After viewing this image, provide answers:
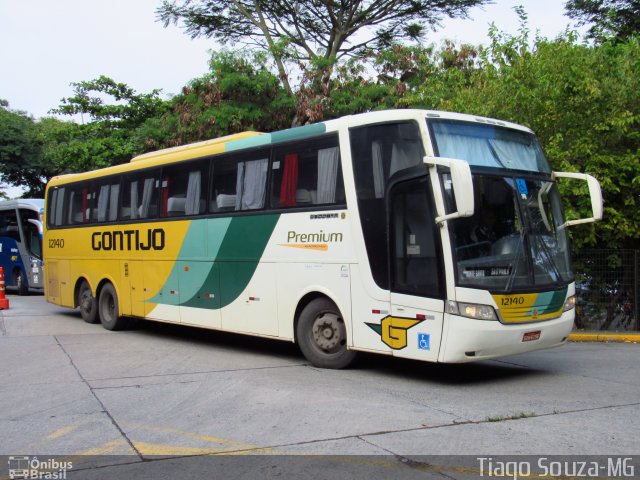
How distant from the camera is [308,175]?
9.66 meters

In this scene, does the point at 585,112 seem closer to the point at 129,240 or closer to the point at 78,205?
the point at 129,240

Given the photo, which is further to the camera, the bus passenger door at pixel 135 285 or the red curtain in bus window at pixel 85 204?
the red curtain in bus window at pixel 85 204

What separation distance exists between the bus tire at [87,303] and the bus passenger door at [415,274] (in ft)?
27.9

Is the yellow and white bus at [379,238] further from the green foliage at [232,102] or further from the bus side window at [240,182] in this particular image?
the green foliage at [232,102]

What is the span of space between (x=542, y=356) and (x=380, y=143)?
4.74 metres

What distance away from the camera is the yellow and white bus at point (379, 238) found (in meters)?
7.94

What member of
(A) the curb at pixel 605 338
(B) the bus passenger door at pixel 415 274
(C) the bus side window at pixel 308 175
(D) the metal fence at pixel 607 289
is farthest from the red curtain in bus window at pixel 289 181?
(D) the metal fence at pixel 607 289

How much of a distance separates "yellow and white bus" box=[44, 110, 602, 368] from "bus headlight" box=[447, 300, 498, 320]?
0.05ft

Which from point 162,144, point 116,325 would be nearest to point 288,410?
point 116,325

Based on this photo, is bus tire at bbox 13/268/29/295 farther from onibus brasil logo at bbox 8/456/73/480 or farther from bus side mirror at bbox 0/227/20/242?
onibus brasil logo at bbox 8/456/73/480

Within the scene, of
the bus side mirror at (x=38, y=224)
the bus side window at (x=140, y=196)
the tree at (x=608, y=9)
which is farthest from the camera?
the bus side mirror at (x=38, y=224)

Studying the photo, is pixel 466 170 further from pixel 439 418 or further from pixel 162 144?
pixel 162 144

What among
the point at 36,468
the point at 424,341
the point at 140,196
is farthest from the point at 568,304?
the point at 140,196

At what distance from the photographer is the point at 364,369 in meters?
9.45
